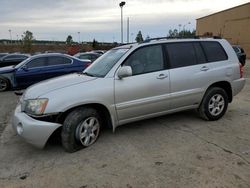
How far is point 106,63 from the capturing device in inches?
206

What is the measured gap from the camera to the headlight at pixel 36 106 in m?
4.17

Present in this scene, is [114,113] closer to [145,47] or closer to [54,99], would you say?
[54,99]

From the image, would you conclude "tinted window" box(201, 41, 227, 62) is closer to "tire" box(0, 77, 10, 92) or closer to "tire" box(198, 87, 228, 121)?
"tire" box(198, 87, 228, 121)

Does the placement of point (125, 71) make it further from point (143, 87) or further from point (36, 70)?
point (36, 70)

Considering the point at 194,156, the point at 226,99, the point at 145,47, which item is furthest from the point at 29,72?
the point at 194,156

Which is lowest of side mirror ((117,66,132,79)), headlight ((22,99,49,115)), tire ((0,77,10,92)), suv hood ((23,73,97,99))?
tire ((0,77,10,92))

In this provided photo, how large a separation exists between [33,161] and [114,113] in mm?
1473

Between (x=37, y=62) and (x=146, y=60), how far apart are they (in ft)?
22.3

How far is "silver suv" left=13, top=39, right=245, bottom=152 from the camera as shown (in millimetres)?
4262

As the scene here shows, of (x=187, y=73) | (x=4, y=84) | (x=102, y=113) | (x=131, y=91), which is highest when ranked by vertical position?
(x=187, y=73)

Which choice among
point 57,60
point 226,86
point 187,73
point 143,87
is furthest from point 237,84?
point 57,60

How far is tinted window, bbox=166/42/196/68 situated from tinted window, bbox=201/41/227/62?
0.36 metres

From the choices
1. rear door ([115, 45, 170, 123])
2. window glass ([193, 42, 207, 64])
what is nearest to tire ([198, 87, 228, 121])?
window glass ([193, 42, 207, 64])

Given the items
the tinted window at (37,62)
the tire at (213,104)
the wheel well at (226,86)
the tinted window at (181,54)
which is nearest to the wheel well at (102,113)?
the tinted window at (181,54)
